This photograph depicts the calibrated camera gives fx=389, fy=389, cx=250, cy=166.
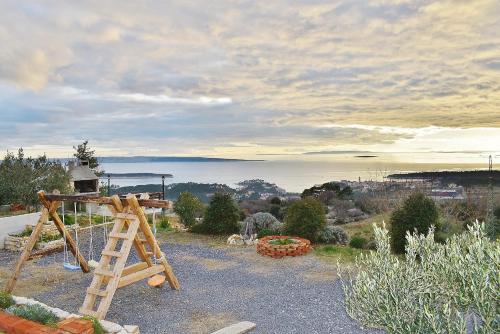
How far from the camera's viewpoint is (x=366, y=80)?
1422 centimetres

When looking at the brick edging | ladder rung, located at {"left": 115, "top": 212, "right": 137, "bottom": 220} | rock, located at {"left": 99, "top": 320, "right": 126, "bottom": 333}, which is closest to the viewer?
the brick edging

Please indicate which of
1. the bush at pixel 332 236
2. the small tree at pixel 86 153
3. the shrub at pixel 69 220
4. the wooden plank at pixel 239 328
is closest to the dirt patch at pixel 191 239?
the bush at pixel 332 236

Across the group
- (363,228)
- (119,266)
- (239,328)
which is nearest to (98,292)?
(119,266)

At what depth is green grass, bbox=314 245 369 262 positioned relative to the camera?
39.9 ft

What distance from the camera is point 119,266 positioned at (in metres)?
7.82

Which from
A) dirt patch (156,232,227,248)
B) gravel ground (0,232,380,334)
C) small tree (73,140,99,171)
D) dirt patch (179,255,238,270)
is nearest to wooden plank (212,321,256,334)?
gravel ground (0,232,380,334)

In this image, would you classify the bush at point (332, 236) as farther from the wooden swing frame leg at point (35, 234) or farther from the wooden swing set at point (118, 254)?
the wooden swing frame leg at point (35, 234)

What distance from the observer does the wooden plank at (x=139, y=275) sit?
8188 millimetres

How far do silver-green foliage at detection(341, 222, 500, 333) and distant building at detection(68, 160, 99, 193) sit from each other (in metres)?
20.3

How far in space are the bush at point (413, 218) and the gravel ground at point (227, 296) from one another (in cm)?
279

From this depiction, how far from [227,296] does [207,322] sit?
1.48 metres

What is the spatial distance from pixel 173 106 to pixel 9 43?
8875mm

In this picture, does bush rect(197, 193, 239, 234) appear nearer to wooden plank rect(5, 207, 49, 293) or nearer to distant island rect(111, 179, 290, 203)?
distant island rect(111, 179, 290, 203)

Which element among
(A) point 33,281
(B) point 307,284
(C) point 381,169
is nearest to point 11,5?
(A) point 33,281
